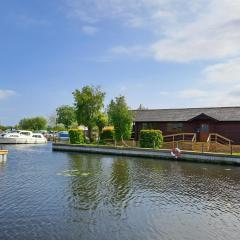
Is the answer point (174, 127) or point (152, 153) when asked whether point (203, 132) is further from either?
point (152, 153)

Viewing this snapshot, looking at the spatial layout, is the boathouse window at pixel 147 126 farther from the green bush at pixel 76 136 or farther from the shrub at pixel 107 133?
the green bush at pixel 76 136

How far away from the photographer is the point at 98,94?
63406 mm

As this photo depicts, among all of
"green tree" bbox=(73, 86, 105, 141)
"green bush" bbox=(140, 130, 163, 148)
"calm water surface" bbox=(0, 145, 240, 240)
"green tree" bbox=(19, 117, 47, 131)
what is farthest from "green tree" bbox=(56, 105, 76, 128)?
"calm water surface" bbox=(0, 145, 240, 240)

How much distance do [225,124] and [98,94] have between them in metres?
23.0

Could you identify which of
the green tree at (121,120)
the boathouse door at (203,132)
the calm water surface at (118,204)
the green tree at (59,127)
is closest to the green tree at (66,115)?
the green tree at (59,127)

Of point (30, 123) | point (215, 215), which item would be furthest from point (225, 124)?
point (30, 123)

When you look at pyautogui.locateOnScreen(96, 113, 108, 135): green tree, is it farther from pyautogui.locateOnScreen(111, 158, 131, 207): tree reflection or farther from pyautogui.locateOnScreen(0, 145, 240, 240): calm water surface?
pyautogui.locateOnScreen(0, 145, 240, 240): calm water surface

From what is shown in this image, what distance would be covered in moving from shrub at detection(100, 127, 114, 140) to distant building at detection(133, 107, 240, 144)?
3781mm

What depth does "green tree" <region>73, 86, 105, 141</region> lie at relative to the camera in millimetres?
62625

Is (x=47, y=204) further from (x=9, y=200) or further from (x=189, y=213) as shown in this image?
(x=189, y=213)

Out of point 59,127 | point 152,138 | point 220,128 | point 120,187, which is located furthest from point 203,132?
point 59,127

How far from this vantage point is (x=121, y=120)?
53.8m

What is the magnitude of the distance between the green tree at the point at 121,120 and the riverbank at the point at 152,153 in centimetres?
487

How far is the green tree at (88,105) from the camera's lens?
62.6 meters
